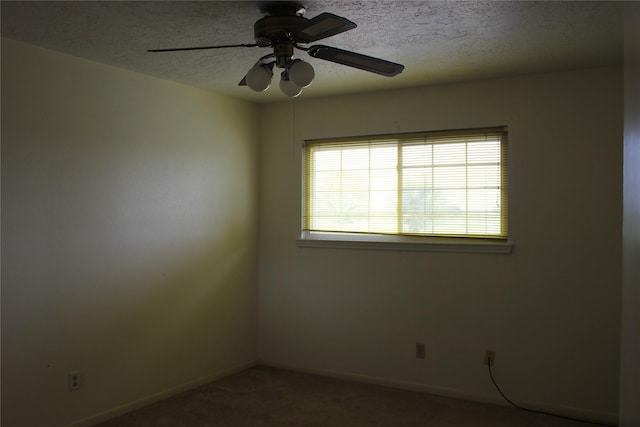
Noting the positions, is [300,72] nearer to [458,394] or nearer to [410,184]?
[410,184]

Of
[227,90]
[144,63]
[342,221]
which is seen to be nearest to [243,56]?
[144,63]

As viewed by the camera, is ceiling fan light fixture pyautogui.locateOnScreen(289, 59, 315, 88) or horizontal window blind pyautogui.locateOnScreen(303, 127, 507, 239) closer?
ceiling fan light fixture pyautogui.locateOnScreen(289, 59, 315, 88)

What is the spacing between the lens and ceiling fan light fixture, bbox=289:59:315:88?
250 centimetres

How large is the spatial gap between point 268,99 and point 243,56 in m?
1.36

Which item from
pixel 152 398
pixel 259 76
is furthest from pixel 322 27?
pixel 152 398

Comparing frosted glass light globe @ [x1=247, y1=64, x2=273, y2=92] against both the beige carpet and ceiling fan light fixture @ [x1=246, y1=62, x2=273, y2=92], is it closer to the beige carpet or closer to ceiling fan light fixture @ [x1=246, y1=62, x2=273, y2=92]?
ceiling fan light fixture @ [x1=246, y1=62, x2=273, y2=92]

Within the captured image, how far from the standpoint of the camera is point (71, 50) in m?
3.19

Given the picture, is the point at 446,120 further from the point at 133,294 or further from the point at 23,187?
the point at 23,187

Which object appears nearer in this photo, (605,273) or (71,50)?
(71,50)

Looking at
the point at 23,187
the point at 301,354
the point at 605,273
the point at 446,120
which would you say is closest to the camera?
the point at 23,187

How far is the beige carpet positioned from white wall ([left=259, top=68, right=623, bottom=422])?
0.19m

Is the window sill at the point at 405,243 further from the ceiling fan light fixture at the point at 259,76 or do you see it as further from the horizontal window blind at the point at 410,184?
the ceiling fan light fixture at the point at 259,76

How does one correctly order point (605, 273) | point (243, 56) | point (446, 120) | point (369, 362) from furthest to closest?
point (369, 362)
point (446, 120)
point (605, 273)
point (243, 56)

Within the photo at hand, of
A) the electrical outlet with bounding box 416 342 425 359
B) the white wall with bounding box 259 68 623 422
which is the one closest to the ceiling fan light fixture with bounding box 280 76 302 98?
the white wall with bounding box 259 68 623 422
